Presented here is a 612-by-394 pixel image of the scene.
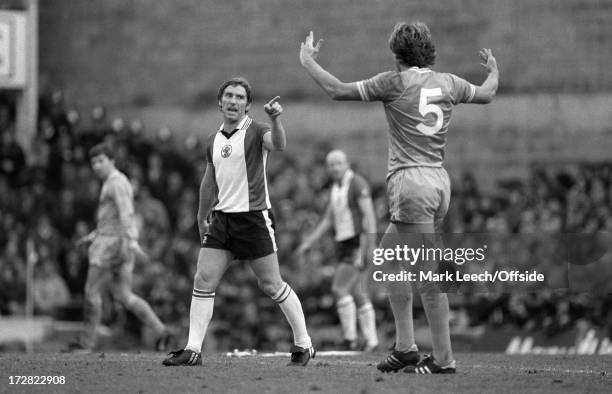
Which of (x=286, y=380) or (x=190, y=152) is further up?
(x=190, y=152)

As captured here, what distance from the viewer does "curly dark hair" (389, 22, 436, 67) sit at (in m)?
9.93

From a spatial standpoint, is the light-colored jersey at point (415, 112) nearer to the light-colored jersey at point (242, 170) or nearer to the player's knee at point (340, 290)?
the light-colored jersey at point (242, 170)

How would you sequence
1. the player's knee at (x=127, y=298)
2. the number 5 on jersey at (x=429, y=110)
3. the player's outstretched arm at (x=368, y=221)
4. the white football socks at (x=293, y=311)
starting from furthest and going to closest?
1. the player's outstretched arm at (x=368, y=221)
2. the player's knee at (x=127, y=298)
3. the white football socks at (x=293, y=311)
4. the number 5 on jersey at (x=429, y=110)

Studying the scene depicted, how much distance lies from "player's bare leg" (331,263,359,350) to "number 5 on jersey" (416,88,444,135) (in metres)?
6.66

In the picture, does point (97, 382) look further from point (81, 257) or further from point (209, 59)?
point (209, 59)

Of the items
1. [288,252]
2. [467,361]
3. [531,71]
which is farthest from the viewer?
[531,71]

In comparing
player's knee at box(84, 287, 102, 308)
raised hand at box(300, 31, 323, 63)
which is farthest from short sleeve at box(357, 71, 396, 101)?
player's knee at box(84, 287, 102, 308)

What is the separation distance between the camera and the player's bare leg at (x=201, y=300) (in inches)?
433

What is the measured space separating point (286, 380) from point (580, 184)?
531 inches

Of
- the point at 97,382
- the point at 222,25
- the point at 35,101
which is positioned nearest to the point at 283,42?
the point at 222,25

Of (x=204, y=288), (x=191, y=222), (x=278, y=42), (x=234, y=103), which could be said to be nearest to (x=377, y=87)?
(x=234, y=103)

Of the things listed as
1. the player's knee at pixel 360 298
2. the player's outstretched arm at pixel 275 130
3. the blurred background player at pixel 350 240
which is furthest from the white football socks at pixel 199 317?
the player's knee at pixel 360 298

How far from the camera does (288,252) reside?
21906mm

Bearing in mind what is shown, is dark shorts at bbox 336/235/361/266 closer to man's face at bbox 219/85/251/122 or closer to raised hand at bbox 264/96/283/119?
man's face at bbox 219/85/251/122
